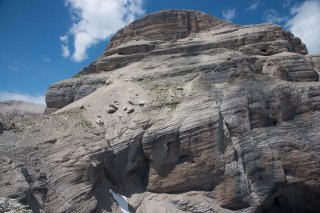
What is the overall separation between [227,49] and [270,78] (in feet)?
16.4

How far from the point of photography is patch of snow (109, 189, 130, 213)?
1858 cm

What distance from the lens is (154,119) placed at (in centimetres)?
2189

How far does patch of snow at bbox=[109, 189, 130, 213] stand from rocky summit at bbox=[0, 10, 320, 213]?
78 millimetres

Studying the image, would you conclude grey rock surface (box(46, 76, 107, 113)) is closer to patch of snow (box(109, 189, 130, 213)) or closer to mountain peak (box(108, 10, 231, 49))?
mountain peak (box(108, 10, 231, 49))

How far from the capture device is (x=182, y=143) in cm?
2080

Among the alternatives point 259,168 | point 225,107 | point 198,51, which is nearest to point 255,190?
point 259,168

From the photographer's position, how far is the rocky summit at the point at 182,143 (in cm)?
1752

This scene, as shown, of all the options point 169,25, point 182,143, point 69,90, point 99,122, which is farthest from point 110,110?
point 169,25

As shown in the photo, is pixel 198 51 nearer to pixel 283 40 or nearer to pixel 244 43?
pixel 244 43

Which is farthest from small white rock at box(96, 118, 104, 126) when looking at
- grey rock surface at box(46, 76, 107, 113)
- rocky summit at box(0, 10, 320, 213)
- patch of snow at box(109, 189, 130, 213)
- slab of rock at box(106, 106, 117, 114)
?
grey rock surface at box(46, 76, 107, 113)

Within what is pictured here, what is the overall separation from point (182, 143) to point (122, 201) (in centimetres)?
494

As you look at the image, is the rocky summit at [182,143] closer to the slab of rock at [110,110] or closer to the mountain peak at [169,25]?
the slab of rock at [110,110]

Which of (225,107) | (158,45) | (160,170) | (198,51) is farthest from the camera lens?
(158,45)

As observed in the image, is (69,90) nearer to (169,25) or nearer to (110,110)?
(110,110)
